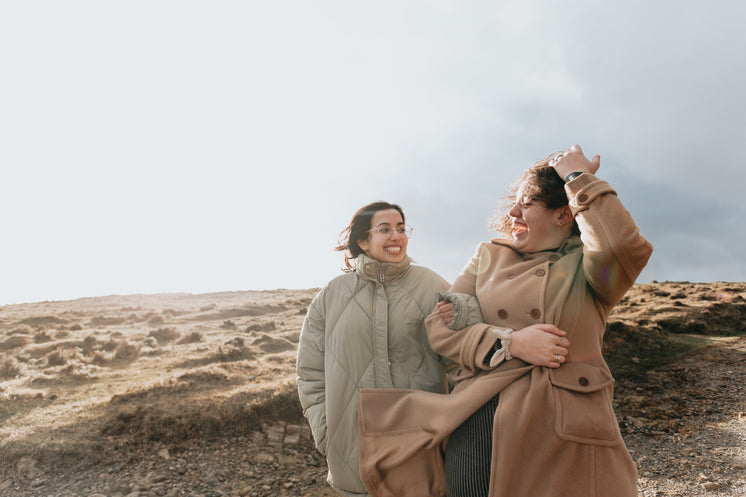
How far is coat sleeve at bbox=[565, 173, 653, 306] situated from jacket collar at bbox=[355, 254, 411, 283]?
140cm

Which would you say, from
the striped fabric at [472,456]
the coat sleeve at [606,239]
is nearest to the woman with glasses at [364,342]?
the striped fabric at [472,456]

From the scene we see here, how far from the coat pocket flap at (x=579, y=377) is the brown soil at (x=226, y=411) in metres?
5.05

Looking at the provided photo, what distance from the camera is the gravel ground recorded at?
238 inches

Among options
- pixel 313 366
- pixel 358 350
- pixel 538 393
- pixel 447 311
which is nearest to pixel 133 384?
pixel 313 366

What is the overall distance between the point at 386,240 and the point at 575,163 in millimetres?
1441

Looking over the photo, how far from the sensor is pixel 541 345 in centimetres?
210

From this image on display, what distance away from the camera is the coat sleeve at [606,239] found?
6.75 feet

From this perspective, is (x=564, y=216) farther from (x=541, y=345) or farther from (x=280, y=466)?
(x=280, y=466)

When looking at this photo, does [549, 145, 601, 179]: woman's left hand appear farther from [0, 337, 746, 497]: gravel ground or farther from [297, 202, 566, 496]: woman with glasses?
[0, 337, 746, 497]: gravel ground

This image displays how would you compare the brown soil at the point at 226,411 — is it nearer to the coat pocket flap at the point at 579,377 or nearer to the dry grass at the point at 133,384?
the dry grass at the point at 133,384

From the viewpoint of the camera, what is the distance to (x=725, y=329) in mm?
13992

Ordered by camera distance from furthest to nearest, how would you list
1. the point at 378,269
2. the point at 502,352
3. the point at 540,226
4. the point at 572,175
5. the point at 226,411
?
the point at 226,411 → the point at 378,269 → the point at 540,226 → the point at 572,175 → the point at 502,352

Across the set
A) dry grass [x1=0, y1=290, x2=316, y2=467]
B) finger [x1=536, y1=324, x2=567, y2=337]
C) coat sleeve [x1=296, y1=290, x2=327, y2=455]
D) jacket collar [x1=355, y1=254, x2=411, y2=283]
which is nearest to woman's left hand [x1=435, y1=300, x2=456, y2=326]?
finger [x1=536, y1=324, x2=567, y2=337]

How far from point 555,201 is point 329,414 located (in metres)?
1.97
